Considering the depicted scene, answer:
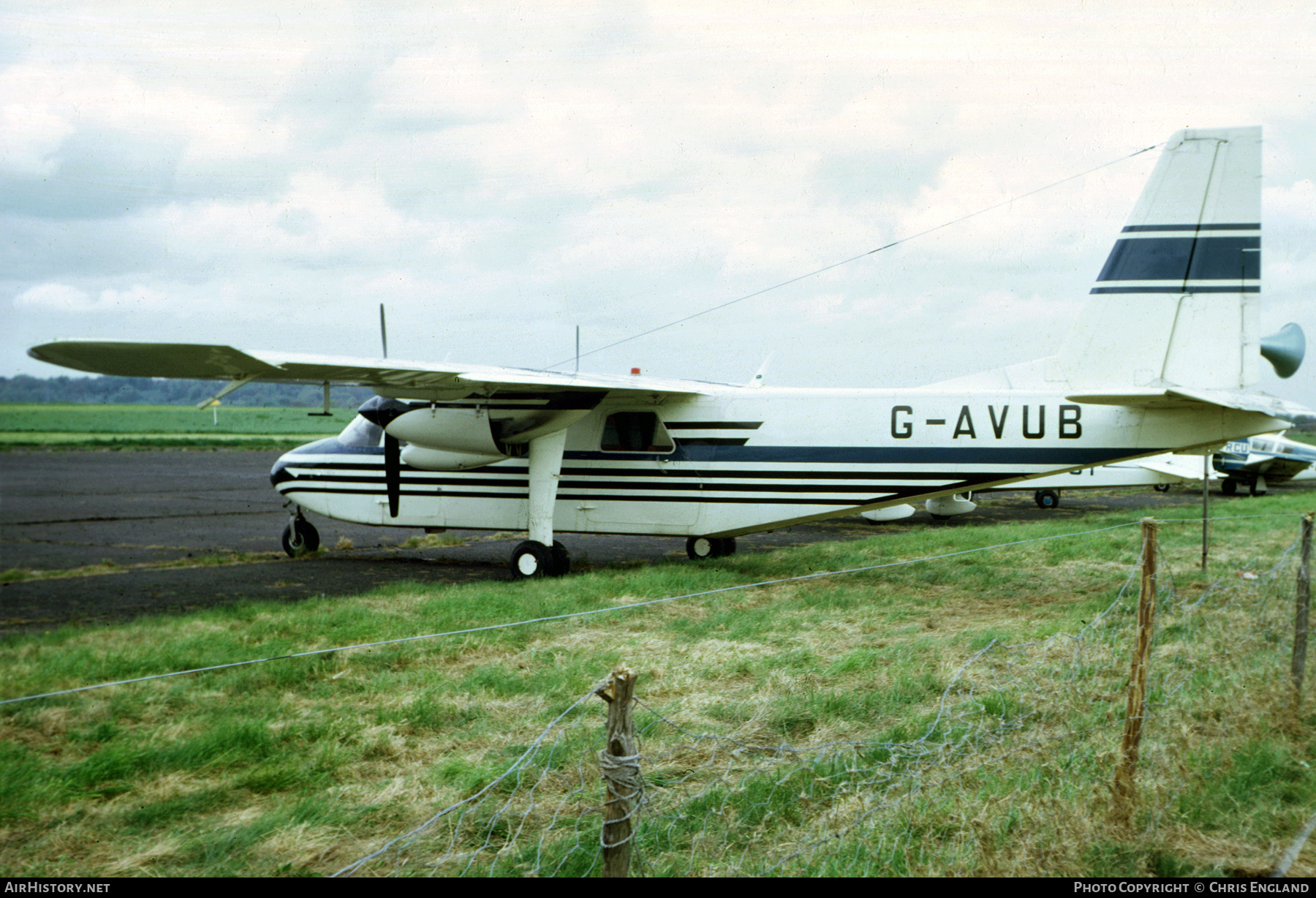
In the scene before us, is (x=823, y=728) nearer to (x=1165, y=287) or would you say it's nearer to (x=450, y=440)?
(x=1165, y=287)

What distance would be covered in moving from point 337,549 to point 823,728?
11841 mm

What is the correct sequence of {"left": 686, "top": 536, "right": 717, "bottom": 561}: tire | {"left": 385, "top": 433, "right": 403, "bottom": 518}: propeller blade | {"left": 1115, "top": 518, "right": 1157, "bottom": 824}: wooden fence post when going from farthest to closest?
{"left": 686, "top": 536, "right": 717, "bottom": 561}: tire, {"left": 385, "top": 433, "right": 403, "bottom": 518}: propeller blade, {"left": 1115, "top": 518, "right": 1157, "bottom": 824}: wooden fence post

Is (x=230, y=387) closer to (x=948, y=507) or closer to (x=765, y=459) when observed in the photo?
(x=765, y=459)

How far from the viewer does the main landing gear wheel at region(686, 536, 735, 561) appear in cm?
1421

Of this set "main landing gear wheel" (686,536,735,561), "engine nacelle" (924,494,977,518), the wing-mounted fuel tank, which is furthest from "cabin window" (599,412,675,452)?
"engine nacelle" (924,494,977,518)

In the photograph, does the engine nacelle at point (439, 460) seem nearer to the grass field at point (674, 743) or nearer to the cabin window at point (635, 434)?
the cabin window at point (635, 434)

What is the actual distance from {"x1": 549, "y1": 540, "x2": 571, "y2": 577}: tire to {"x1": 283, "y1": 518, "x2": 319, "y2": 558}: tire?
15.2 ft

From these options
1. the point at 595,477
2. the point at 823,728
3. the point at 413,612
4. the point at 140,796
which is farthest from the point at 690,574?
the point at 140,796

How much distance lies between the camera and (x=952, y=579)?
1211 centimetres

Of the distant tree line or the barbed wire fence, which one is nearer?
the barbed wire fence

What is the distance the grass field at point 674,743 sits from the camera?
13.6 feet

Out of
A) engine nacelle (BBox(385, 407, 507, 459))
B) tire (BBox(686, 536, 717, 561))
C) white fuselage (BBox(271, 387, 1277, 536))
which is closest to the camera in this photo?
white fuselage (BBox(271, 387, 1277, 536))

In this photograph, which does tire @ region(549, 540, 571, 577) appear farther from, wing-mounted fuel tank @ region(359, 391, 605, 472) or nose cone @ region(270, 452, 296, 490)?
nose cone @ region(270, 452, 296, 490)

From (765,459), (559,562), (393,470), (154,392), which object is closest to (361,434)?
(393,470)
